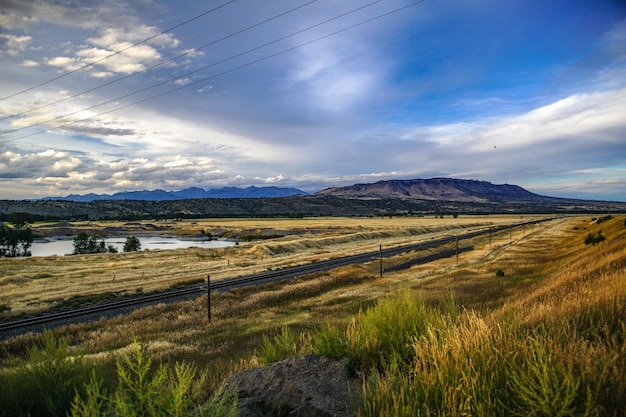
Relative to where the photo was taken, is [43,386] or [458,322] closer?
[43,386]

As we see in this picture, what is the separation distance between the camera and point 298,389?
5648 mm

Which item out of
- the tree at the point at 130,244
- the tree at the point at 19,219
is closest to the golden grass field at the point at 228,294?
the tree at the point at 130,244

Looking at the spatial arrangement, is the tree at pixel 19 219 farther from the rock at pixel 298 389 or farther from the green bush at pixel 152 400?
the green bush at pixel 152 400

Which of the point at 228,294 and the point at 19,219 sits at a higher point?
the point at 19,219

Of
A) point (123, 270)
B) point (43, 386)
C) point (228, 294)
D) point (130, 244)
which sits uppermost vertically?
point (43, 386)

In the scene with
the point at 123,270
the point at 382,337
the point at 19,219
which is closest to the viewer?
the point at 382,337

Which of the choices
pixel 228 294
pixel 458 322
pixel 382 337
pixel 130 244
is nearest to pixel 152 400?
pixel 382 337

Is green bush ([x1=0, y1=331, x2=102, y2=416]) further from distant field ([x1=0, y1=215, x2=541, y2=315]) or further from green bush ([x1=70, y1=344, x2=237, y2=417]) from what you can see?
distant field ([x1=0, y1=215, x2=541, y2=315])

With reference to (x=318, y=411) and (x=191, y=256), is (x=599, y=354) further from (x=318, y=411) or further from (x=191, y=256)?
(x=191, y=256)

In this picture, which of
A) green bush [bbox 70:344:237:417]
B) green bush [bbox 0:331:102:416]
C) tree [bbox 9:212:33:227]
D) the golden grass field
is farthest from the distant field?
tree [bbox 9:212:33:227]

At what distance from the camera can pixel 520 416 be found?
3.54 m

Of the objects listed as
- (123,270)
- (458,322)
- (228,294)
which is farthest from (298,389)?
(123,270)

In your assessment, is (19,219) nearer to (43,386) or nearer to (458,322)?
(43,386)

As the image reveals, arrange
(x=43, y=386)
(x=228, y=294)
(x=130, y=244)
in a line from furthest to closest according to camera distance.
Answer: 1. (x=130, y=244)
2. (x=228, y=294)
3. (x=43, y=386)
